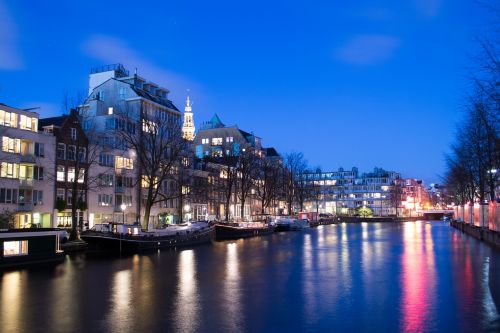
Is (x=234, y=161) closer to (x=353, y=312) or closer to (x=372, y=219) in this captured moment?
(x=353, y=312)

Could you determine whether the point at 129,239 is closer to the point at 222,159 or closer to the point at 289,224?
the point at 222,159

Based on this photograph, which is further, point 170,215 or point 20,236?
point 170,215

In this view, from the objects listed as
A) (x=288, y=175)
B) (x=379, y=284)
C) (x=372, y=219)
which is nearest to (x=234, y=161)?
(x=288, y=175)

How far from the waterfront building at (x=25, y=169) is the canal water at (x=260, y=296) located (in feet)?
91.7

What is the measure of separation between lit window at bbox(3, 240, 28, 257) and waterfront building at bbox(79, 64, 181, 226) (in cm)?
3034

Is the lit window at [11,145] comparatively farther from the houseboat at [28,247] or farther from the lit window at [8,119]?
the houseboat at [28,247]

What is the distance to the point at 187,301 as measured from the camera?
2406 centimetres

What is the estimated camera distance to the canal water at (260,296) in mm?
19094

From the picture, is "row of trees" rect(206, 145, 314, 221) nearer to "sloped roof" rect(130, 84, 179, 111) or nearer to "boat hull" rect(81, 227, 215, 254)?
"sloped roof" rect(130, 84, 179, 111)

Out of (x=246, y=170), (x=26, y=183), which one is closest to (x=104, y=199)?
(x=26, y=183)

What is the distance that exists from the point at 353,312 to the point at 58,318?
11.9 metres

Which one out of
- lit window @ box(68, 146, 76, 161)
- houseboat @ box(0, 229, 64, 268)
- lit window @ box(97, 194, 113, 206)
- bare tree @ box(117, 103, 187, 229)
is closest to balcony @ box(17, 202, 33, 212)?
lit window @ box(68, 146, 76, 161)

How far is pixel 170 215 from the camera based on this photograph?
9944 centimetres

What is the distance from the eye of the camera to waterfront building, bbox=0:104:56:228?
64688 mm
